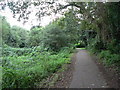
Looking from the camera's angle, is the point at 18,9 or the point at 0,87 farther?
the point at 18,9

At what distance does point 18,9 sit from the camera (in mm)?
7027

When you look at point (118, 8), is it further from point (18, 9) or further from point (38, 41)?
point (38, 41)

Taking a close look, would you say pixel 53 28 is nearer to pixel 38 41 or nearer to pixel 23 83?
pixel 38 41

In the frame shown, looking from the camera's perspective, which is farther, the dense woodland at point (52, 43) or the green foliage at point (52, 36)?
the green foliage at point (52, 36)

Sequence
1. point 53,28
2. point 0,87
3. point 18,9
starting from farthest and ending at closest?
point 53,28, point 18,9, point 0,87

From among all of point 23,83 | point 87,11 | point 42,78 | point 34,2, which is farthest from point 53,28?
point 23,83

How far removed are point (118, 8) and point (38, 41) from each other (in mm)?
12509

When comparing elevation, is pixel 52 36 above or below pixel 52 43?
above

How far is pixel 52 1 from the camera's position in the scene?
8.26 m

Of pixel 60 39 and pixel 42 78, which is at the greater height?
pixel 60 39

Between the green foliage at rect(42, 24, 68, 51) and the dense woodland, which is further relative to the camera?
the green foliage at rect(42, 24, 68, 51)

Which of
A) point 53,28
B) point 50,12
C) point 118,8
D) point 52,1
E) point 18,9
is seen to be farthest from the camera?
point 53,28

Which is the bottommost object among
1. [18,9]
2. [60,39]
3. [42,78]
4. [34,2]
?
[42,78]

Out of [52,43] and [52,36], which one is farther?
[52,43]
